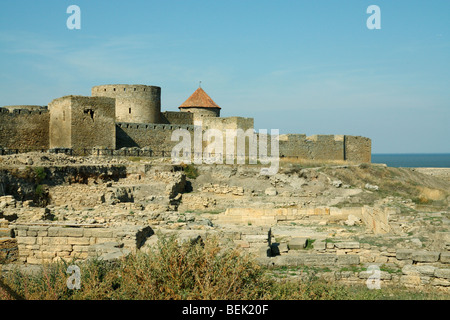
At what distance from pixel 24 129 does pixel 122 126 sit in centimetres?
570

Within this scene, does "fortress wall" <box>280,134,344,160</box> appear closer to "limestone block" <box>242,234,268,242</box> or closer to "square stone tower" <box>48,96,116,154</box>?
"square stone tower" <box>48,96,116,154</box>

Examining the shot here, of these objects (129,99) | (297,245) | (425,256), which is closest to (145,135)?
(129,99)

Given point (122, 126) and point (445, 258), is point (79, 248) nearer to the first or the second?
point (445, 258)

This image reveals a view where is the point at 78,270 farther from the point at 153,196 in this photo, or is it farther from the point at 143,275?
the point at 153,196

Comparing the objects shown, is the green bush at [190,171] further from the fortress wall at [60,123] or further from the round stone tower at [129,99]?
the round stone tower at [129,99]

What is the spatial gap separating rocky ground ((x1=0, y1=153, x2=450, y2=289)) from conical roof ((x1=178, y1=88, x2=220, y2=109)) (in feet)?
42.9

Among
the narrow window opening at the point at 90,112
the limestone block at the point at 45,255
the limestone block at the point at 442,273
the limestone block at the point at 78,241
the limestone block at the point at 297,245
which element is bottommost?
the limestone block at the point at 297,245

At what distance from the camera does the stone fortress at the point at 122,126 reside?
2748 centimetres

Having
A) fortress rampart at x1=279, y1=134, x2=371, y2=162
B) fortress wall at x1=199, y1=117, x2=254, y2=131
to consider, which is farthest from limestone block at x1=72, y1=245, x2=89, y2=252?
fortress rampart at x1=279, y1=134, x2=371, y2=162

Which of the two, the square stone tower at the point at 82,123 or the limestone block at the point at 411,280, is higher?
the square stone tower at the point at 82,123

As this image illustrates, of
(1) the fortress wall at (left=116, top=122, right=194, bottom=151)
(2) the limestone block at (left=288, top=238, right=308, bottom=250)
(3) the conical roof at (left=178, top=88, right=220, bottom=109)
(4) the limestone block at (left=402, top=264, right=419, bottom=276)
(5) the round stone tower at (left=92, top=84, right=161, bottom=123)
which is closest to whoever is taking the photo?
(4) the limestone block at (left=402, top=264, right=419, bottom=276)

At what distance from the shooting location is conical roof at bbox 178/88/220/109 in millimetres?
37750

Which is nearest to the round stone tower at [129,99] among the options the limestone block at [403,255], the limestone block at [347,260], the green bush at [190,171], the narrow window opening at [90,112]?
the narrow window opening at [90,112]
